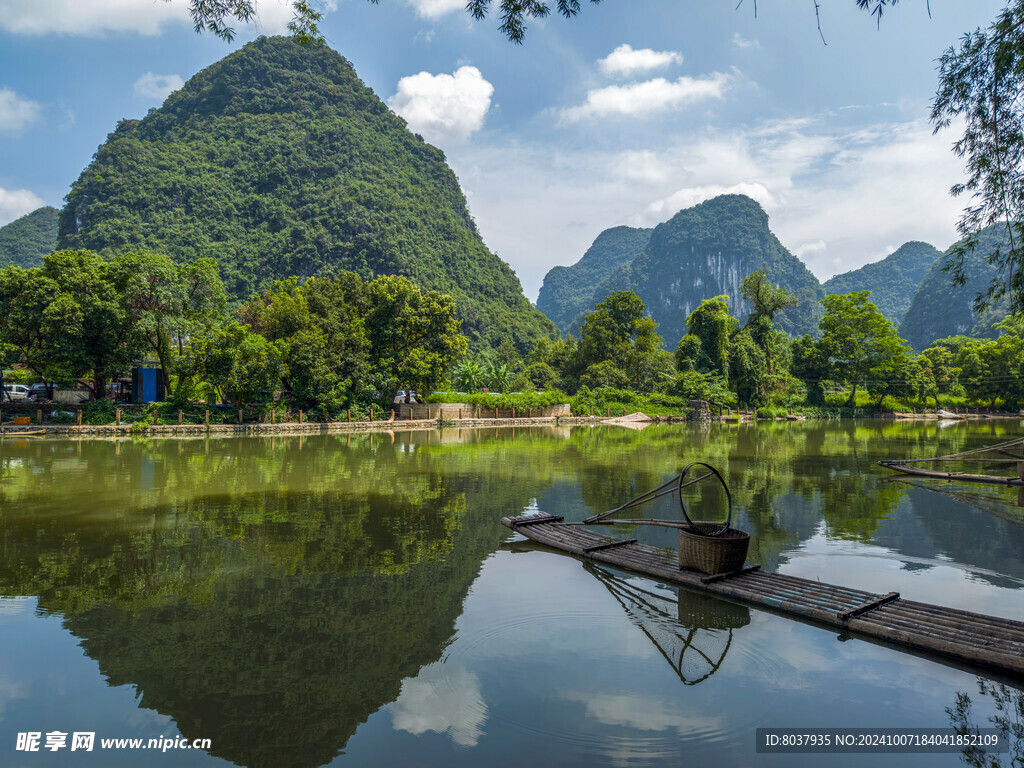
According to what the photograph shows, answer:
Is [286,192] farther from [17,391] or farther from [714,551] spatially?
[714,551]

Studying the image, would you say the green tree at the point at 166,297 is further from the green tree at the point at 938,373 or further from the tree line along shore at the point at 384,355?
the green tree at the point at 938,373

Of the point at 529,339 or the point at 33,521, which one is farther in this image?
the point at 529,339

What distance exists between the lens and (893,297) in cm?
16688

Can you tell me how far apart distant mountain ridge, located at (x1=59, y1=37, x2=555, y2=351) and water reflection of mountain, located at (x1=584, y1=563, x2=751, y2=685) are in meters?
64.1

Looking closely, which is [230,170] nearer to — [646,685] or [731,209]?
[646,685]

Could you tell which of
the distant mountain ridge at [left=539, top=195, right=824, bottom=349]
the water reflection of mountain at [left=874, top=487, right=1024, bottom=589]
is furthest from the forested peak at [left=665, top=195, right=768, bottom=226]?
the water reflection of mountain at [left=874, top=487, right=1024, bottom=589]

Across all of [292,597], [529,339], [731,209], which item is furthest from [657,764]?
[731,209]

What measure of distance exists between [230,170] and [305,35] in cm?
8849

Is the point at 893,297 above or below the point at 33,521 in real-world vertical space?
above

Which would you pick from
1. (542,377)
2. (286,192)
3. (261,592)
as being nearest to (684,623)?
(261,592)

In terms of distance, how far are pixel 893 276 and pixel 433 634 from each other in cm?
20850

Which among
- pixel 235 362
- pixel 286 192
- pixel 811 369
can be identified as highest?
pixel 286 192

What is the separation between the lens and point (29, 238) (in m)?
93.1

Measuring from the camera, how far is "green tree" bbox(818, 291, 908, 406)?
4712 centimetres
